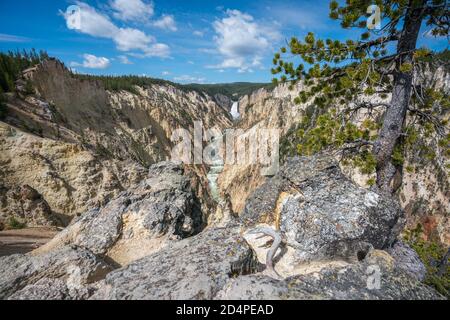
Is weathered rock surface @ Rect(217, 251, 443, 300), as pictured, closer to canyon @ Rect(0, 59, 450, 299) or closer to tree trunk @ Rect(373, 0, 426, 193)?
canyon @ Rect(0, 59, 450, 299)

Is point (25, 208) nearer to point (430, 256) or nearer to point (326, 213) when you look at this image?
point (326, 213)

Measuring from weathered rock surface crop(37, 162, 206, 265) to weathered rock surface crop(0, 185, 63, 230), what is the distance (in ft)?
30.1

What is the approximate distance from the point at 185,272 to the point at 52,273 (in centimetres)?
228

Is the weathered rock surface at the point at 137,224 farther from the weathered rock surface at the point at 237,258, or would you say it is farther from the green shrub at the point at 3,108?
the green shrub at the point at 3,108

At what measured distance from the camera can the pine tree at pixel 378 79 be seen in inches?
172

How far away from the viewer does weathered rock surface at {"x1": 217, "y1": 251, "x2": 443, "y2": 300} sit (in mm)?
2576

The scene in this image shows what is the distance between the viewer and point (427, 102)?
16.9 feet

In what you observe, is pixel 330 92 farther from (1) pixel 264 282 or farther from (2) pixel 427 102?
(1) pixel 264 282

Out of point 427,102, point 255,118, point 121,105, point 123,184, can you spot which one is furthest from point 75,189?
point 255,118

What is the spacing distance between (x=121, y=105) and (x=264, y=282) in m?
49.8

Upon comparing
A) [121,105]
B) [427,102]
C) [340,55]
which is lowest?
[427,102]

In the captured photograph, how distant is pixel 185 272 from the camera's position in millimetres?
3088

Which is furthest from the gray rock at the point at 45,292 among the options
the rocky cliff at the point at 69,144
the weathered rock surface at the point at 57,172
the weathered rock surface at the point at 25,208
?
the weathered rock surface at the point at 25,208

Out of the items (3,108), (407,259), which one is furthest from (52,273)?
(3,108)
